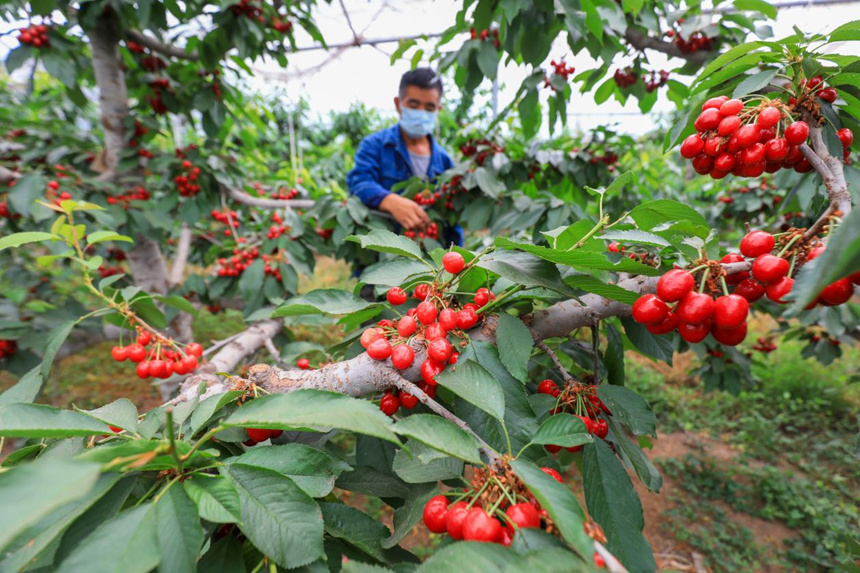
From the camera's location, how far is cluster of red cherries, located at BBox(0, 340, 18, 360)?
201cm

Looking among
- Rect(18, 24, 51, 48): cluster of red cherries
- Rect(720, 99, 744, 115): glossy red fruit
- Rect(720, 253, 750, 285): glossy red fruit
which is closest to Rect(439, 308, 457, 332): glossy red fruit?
Rect(720, 253, 750, 285): glossy red fruit

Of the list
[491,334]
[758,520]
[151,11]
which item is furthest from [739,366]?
[151,11]

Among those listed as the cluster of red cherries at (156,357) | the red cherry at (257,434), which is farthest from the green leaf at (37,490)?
the cluster of red cherries at (156,357)

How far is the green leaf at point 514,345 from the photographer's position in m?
0.70

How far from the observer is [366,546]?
1.99 feet

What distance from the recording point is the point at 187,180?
246 cm

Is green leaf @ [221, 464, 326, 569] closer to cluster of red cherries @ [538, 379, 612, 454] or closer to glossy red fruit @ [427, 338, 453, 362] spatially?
glossy red fruit @ [427, 338, 453, 362]

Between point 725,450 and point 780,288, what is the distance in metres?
3.99

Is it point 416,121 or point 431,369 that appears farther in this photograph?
point 416,121

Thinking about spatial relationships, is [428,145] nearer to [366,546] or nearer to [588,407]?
[588,407]

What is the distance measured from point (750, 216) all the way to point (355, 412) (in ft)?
12.7

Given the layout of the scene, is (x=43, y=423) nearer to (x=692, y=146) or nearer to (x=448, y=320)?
(x=448, y=320)

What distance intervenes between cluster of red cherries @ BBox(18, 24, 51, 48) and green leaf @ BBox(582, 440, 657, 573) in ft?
10.5

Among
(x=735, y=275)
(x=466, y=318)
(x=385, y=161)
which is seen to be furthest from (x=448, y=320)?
(x=385, y=161)
